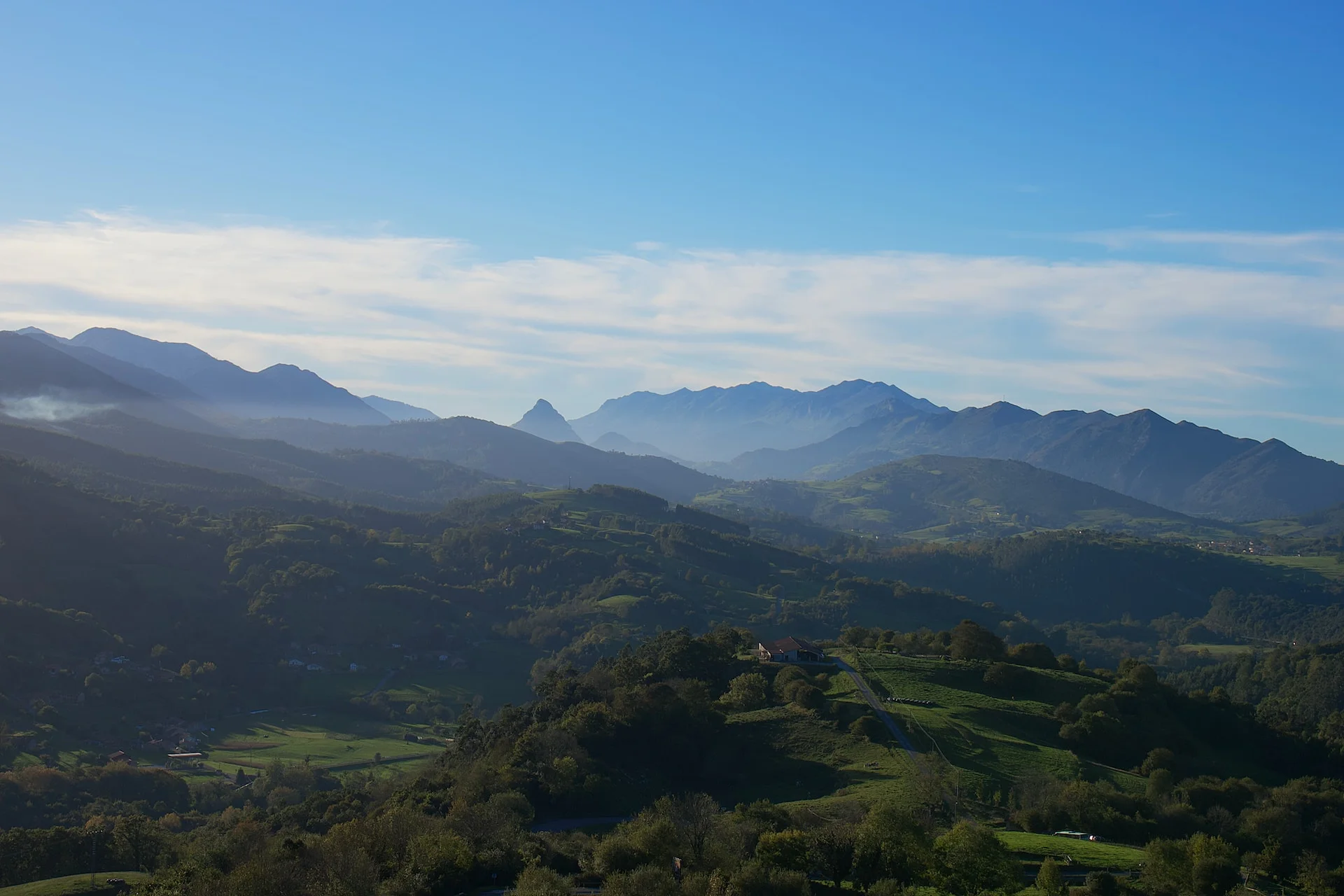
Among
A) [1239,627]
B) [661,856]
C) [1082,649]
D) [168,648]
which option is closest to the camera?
[661,856]

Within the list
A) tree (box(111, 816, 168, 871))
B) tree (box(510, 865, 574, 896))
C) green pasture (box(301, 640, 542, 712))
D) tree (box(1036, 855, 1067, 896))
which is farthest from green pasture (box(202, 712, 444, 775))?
tree (box(1036, 855, 1067, 896))

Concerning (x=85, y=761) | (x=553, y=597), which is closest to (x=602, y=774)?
(x=85, y=761)

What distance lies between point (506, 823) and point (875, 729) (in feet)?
73.7

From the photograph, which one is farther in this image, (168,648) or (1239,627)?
(1239,627)

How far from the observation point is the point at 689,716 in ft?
183

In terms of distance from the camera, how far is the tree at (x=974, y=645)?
70062 millimetres

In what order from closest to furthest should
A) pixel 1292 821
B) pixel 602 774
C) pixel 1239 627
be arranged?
pixel 1292 821
pixel 602 774
pixel 1239 627

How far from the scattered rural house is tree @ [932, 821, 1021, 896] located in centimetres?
3380

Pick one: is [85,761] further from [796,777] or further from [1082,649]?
[1082,649]

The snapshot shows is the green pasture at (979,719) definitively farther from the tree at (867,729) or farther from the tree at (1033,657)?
the tree at (1033,657)


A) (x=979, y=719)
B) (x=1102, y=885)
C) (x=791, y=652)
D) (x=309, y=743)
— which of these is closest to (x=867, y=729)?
(x=979, y=719)

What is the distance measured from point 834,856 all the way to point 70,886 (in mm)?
30903

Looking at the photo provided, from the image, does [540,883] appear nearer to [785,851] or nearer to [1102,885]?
[785,851]

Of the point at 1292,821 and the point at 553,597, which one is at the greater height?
the point at 1292,821
